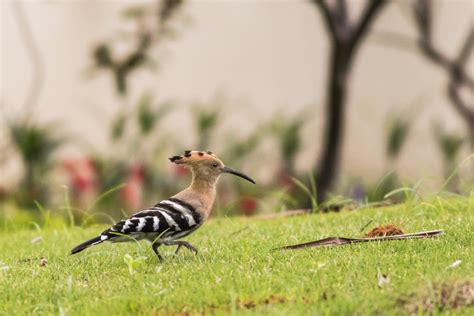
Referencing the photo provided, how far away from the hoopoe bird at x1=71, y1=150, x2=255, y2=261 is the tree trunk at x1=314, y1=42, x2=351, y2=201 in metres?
6.09

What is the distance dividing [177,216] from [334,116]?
6714 millimetres

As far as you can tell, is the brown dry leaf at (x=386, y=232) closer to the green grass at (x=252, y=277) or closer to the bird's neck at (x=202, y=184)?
the green grass at (x=252, y=277)

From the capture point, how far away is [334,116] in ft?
36.9

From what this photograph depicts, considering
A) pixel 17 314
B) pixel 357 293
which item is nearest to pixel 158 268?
pixel 17 314

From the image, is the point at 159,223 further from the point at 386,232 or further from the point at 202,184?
the point at 386,232

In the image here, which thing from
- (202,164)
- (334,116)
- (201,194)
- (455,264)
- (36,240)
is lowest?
(334,116)

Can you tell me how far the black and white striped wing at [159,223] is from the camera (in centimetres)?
471

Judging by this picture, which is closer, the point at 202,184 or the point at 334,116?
the point at 202,184

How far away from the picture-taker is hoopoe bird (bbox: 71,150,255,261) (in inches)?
186

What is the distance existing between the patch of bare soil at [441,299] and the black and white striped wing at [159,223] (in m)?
1.50

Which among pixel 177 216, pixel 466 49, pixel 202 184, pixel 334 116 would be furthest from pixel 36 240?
pixel 466 49

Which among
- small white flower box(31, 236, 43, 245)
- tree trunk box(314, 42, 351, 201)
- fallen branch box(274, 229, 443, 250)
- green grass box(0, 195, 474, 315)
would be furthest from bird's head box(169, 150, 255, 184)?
tree trunk box(314, 42, 351, 201)

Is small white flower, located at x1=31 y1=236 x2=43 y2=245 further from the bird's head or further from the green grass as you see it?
the bird's head

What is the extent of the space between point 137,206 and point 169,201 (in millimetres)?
5641
